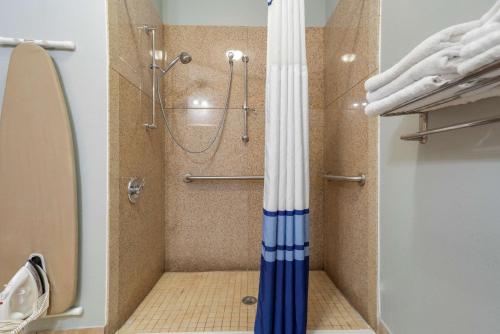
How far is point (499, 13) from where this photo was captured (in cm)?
47

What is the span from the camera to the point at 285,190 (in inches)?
43.7

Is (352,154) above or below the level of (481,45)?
below

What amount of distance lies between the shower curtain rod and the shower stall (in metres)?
0.18

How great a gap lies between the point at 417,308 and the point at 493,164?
594 mm

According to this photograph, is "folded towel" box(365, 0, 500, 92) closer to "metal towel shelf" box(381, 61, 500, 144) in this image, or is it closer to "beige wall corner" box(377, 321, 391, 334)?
A: "metal towel shelf" box(381, 61, 500, 144)

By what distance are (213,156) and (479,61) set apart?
1.64 m

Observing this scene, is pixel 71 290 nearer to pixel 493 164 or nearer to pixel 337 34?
pixel 493 164

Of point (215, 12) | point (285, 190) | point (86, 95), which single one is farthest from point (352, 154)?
point (215, 12)

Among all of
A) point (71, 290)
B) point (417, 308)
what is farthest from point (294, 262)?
point (71, 290)

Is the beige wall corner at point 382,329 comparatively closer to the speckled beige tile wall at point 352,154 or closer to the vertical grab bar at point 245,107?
the speckled beige tile wall at point 352,154

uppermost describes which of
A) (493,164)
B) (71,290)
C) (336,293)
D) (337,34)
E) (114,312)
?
(337,34)

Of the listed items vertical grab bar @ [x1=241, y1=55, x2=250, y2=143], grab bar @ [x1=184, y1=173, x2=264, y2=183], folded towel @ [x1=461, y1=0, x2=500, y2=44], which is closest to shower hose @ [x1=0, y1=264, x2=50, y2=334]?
grab bar @ [x1=184, y1=173, x2=264, y2=183]

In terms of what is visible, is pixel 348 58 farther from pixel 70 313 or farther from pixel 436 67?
pixel 70 313

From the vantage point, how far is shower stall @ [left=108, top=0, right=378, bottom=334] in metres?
1.26
